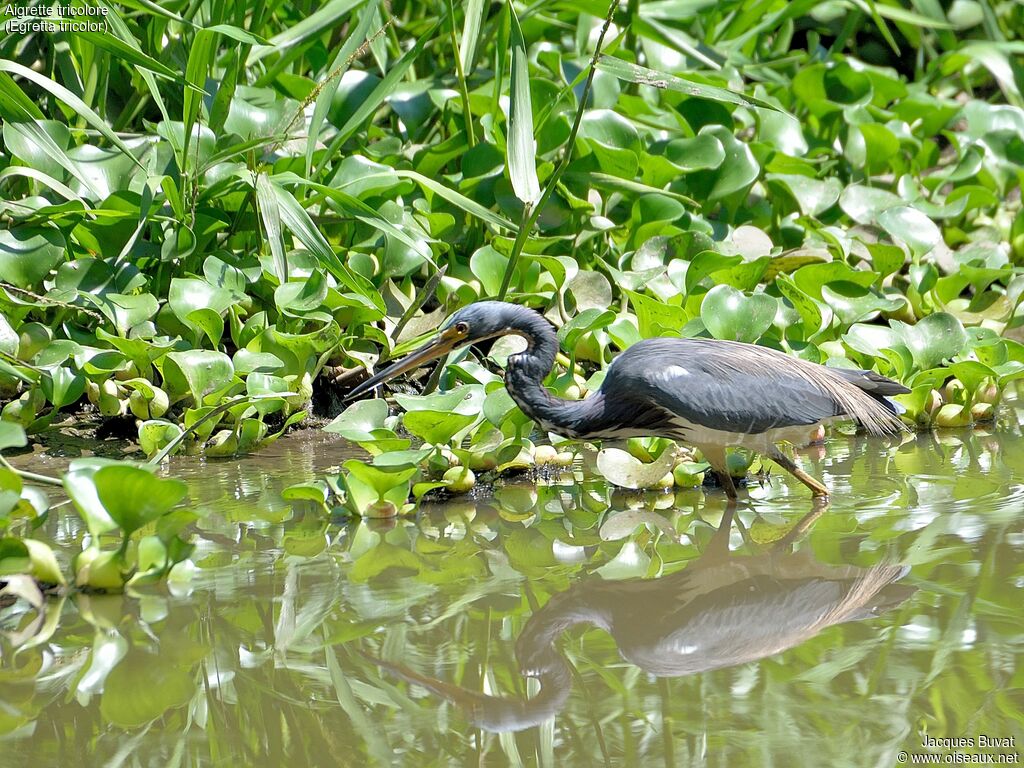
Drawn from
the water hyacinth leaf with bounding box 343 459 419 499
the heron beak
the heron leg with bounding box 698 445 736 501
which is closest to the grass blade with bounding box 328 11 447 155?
the heron beak

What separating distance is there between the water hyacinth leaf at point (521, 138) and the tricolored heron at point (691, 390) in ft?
1.83

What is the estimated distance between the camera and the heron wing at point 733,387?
15.6 ft

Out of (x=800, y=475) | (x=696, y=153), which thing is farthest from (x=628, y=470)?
(x=696, y=153)

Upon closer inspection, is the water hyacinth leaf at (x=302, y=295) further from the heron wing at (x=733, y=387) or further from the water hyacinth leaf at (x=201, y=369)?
the heron wing at (x=733, y=387)

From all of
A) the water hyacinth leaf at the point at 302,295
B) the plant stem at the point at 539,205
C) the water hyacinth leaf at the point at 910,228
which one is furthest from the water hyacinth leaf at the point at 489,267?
the water hyacinth leaf at the point at 910,228

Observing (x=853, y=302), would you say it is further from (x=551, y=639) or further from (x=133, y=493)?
(x=133, y=493)

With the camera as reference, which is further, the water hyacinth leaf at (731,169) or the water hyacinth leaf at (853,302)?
the water hyacinth leaf at (731,169)

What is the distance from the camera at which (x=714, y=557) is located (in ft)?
14.0

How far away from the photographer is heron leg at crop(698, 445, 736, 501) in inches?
195

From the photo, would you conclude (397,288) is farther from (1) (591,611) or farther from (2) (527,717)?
(2) (527,717)

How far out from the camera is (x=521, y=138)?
16.9 feet

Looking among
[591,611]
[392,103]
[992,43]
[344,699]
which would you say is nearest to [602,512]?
[591,611]

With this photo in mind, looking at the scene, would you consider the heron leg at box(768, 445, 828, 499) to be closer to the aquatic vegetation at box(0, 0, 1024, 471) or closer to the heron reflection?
the heron reflection

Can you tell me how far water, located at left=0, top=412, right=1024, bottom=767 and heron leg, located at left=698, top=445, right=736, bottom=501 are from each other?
9 centimetres
